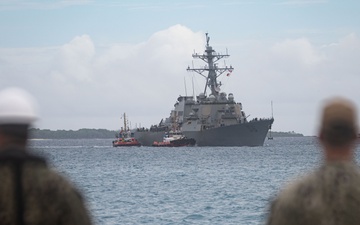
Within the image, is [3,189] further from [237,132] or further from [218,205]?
[237,132]

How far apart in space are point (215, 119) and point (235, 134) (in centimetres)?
301

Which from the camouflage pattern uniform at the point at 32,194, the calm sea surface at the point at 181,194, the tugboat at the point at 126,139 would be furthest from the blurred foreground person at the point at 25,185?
the tugboat at the point at 126,139

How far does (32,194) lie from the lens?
13.9ft

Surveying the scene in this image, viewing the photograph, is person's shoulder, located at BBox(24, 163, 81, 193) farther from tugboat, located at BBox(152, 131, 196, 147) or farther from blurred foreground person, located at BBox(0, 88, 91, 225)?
tugboat, located at BBox(152, 131, 196, 147)

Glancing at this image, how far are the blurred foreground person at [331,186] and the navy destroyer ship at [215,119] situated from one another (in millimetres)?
103413

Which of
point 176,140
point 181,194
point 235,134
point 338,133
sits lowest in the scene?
point 181,194

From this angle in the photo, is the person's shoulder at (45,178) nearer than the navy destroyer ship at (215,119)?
Yes

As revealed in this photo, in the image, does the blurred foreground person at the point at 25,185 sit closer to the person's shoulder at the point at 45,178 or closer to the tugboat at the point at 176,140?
the person's shoulder at the point at 45,178

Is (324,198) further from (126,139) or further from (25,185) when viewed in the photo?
(126,139)

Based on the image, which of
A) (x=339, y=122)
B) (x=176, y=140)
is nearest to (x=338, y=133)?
(x=339, y=122)

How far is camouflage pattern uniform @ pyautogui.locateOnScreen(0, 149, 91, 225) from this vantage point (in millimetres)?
4242

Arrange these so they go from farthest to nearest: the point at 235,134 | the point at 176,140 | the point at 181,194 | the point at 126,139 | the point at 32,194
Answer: the point at 126,139
the point at 176,140
the point at 235,134
the point at 181,194
the point at 32,194

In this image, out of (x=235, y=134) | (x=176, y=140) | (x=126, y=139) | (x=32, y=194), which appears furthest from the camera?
(x=126, y=139)

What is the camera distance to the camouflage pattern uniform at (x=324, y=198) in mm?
4215
